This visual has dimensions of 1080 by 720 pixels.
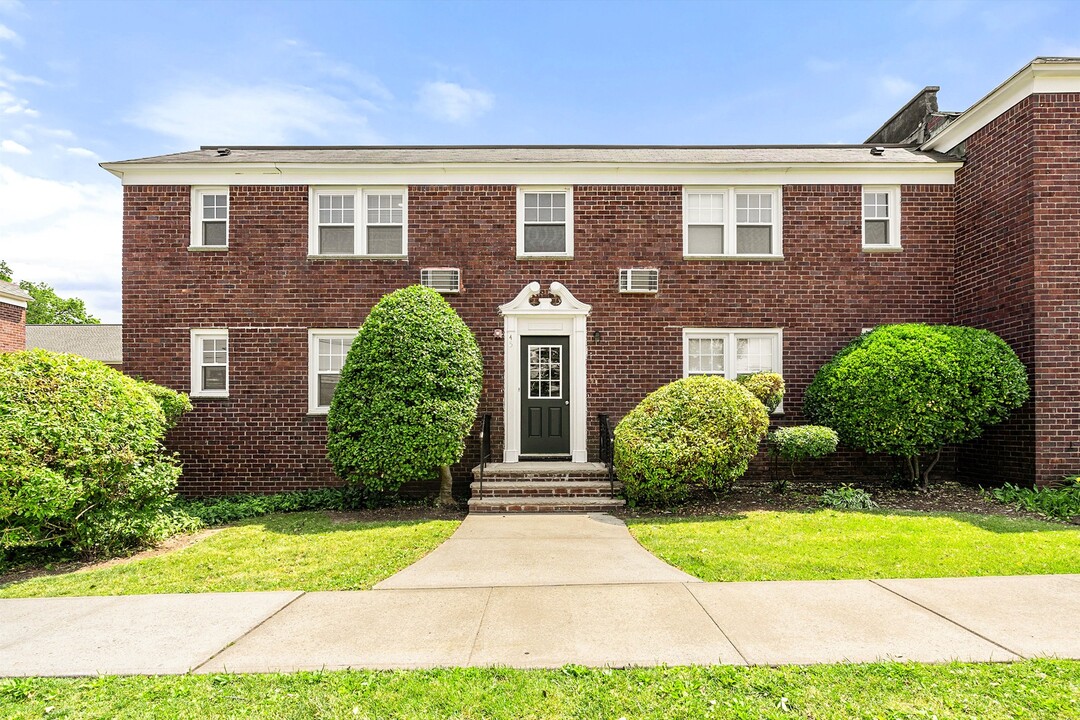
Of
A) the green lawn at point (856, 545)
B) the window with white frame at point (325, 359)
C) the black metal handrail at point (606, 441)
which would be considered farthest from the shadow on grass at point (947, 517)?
the window with white frame at point (325, 359)

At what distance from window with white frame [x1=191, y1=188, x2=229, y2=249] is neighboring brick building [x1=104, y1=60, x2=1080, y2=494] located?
38 mm

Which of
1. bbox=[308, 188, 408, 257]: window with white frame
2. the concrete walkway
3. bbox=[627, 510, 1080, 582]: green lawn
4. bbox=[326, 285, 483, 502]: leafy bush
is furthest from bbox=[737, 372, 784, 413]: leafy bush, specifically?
bbox=[308, 188, 408, 257]: window with white frame

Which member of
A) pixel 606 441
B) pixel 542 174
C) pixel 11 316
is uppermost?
pixel 542 174

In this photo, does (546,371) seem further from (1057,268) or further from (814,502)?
(1057,268)

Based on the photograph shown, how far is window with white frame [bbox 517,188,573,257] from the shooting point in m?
10.8

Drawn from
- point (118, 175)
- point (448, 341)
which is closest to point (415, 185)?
point (448, 341)

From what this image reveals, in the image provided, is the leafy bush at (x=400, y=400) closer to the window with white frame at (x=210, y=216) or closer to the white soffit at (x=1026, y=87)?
the window with white frame at (x=210, y=216)

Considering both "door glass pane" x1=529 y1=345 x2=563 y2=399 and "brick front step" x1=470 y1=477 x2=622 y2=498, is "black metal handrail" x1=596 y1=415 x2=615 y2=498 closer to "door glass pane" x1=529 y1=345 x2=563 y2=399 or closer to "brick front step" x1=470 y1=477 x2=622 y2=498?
"brick front step" x1=470 y1=477 x2=622 y2=498

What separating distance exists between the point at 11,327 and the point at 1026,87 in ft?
96.1

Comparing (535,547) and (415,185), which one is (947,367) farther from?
(415,185)

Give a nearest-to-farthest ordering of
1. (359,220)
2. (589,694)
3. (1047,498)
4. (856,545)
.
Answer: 1. (589,694)
2. (856,545)
3. (1047,498)
4. (359,220)

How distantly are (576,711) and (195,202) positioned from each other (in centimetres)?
1125

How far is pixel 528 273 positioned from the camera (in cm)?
1075

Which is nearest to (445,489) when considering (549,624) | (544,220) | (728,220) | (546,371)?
(546,371)
